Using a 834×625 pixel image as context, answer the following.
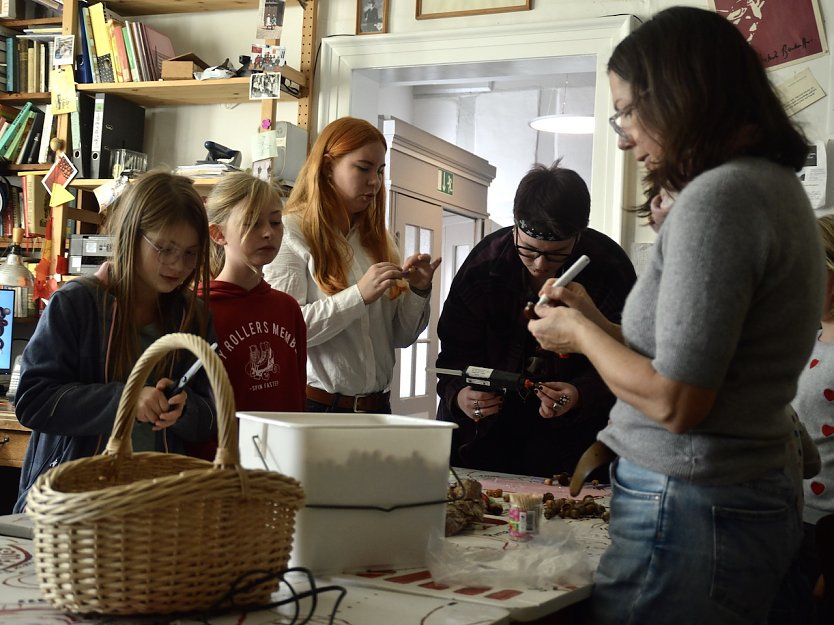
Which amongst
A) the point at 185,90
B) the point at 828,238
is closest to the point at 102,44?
the point at 185,90

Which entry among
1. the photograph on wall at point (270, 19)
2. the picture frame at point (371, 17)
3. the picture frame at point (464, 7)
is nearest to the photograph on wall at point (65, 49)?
the photograph on wall at point (270, 19)

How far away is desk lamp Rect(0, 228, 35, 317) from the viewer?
3533mm

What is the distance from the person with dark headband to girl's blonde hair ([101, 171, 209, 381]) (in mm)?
628

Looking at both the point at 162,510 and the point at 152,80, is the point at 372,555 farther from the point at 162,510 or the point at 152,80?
the point at 152,80

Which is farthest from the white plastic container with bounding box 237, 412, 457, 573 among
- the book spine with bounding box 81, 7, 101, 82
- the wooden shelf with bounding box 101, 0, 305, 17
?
the book spine with bounding box 81, 7, 101, 82

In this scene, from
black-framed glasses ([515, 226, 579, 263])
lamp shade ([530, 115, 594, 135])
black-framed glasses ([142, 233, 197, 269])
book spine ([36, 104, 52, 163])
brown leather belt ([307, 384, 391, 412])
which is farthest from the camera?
lamp shade ([530, 115, 594, 135])

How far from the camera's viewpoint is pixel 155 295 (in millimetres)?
1719

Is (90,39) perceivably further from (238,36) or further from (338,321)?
(338,321)

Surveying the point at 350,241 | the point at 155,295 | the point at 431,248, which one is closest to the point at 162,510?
the point at 155,295

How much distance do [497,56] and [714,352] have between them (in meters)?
2.43

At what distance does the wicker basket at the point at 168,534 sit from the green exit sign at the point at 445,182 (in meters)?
3.94

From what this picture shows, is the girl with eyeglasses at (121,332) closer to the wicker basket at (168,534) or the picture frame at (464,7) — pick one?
the wicker basket at (168,534)

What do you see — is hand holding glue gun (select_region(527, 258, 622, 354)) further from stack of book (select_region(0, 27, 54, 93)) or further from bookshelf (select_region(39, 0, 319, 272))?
stack of book (select_region(0, 27, 54, 93))

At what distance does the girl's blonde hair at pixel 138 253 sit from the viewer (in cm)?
160
